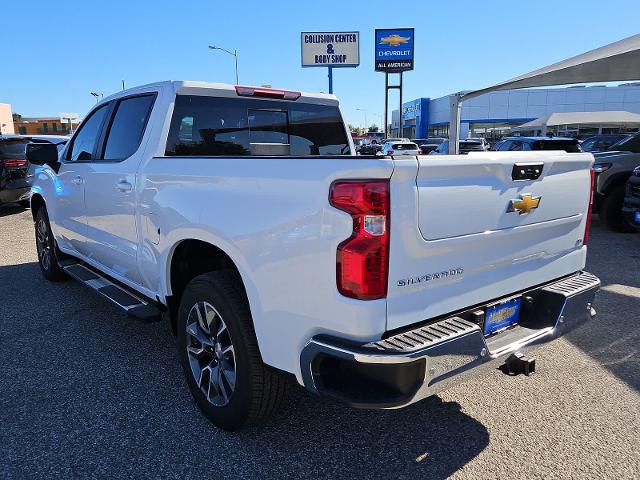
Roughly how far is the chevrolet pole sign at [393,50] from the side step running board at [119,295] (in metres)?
33.9

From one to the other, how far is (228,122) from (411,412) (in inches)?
94.6

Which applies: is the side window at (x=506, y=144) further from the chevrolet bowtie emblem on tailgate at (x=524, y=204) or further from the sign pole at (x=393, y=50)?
the sign pole at (x=393, y=50)

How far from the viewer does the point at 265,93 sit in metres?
3.84

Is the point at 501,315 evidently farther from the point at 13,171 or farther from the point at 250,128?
the point at 13,171

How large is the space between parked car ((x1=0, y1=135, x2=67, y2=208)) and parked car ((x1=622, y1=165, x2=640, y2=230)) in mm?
11662

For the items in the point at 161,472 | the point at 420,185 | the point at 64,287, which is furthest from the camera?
the point at 64,287

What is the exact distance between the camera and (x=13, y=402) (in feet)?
10.2

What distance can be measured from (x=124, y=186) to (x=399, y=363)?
2.39m

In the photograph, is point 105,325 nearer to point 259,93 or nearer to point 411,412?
point 259,93

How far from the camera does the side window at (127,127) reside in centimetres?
355

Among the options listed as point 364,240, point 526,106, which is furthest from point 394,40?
point 364,240

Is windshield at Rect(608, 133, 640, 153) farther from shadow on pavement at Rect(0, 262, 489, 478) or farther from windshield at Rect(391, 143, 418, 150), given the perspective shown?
windshield at Rect(391, 143, 418, 150)

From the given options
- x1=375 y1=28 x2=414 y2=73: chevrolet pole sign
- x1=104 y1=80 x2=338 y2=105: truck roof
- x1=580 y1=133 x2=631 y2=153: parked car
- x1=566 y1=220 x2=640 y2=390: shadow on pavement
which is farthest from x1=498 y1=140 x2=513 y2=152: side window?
x1=375 y1=28 x2=414 y2=73: chevrolet pole sign

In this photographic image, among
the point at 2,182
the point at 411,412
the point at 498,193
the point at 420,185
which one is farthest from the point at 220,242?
the point at 2,182
